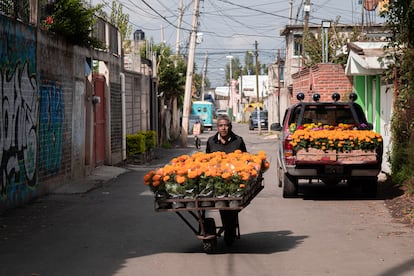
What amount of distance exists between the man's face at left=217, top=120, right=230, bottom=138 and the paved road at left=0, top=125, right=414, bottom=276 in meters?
1.52

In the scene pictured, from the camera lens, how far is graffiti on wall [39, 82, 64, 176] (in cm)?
1634

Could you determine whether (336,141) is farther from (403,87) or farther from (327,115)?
(403,87)

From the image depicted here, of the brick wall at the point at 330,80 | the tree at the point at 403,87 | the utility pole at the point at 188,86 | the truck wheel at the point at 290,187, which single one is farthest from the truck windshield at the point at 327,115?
the utility pole at the point at 188,86

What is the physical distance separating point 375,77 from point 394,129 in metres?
5.75

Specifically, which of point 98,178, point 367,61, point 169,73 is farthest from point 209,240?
point 169,73

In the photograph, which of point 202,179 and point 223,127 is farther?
point 223,127

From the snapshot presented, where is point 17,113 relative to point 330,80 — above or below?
below

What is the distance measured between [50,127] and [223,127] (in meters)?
7.70

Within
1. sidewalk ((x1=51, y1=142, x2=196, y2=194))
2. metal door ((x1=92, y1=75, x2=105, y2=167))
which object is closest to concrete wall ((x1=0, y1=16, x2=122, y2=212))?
sidewalk ((x1=51, y1=142, x2=196, y2=194))

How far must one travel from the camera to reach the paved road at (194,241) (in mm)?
8773

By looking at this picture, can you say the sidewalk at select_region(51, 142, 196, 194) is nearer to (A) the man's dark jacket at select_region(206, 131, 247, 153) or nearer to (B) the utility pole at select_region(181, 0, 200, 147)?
(A) the man's dark jacket at select_region(206, 131, 247, 153)

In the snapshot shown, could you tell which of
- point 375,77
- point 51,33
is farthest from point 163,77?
point 51,33

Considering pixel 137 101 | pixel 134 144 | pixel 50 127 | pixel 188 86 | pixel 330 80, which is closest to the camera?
pixel 50 127

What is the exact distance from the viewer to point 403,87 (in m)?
17.1
